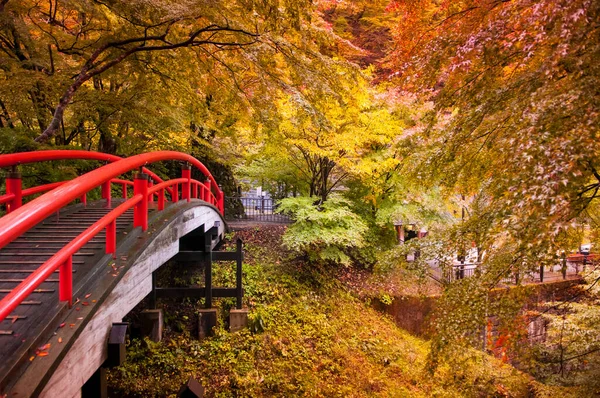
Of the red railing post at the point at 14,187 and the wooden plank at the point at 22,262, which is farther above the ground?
the red railing post at the point at 14,187

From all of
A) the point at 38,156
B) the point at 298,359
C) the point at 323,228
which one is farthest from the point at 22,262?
the point at 323,228

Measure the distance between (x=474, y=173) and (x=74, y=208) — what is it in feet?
21.2

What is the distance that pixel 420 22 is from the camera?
216 inches

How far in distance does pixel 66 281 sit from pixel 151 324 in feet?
15.3

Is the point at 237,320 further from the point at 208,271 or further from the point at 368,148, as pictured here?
the point at 368,148

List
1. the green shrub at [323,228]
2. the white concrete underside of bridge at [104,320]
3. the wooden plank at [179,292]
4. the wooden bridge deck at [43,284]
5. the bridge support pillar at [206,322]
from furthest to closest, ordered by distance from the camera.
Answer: the green shrub at [323,228] → the bridge support pillar at [206,322] → the wooden plank at [179,292] → the white concrete underside of bridge at [104,320] → the wooden bridge deck at [43,284]

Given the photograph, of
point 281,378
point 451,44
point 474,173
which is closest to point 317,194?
point 281,378

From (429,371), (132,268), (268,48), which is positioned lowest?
(429,371)

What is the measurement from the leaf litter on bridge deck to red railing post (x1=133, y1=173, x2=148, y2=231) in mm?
3314

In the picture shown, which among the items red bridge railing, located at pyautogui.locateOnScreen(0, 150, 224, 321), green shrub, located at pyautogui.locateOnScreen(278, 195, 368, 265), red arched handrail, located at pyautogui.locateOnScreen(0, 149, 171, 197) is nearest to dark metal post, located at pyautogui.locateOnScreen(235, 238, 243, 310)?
green shrub, located at pyautogui.locateOnScreen(278, 195, 368, 265)

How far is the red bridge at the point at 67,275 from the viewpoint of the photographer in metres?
2.05

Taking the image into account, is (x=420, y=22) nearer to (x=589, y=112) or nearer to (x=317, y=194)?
(x=589, y=112)

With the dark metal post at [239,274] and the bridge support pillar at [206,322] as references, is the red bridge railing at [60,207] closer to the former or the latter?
the dark metal post at [239,274]

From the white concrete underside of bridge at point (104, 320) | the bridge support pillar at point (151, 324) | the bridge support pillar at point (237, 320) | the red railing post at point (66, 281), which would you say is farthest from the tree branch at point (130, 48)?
the bridge support pillar at point (237, 320)
